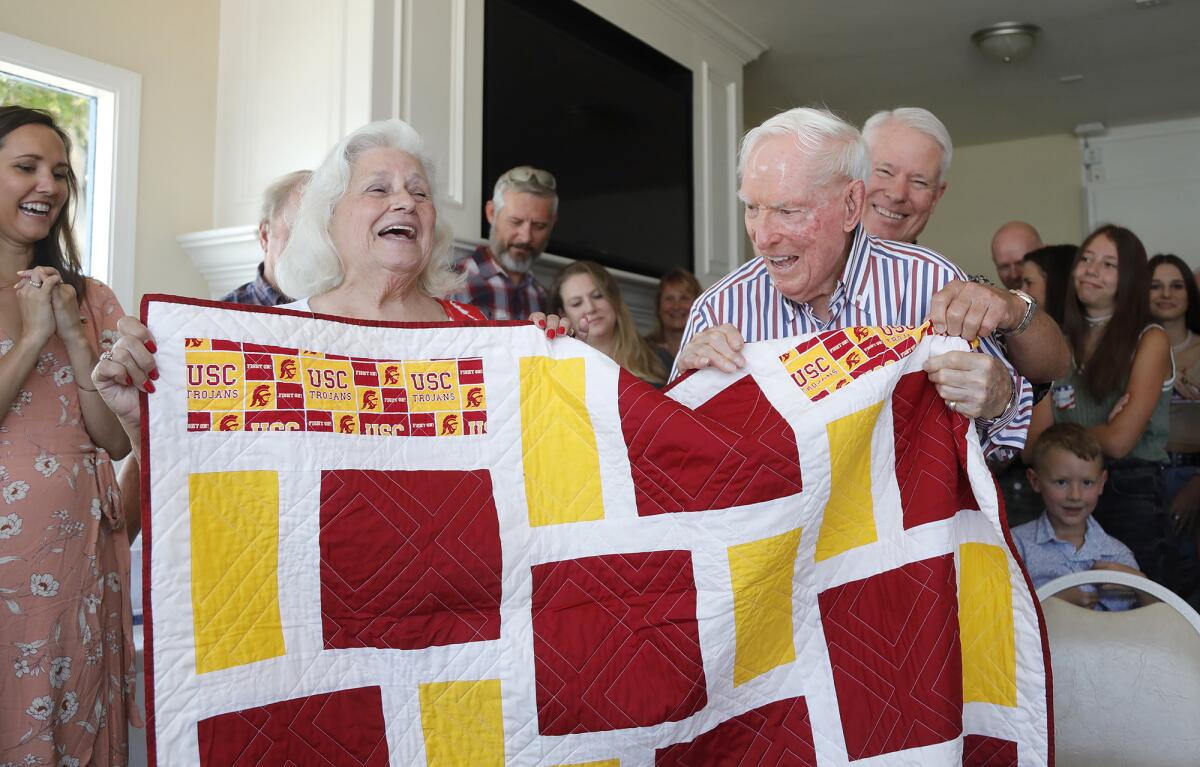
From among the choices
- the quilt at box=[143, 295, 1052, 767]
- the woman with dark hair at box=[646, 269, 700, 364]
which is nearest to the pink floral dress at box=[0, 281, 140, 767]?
the quilt at box=[143, 295, 1052, 767]

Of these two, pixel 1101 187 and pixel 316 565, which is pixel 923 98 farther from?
pixel 316 565

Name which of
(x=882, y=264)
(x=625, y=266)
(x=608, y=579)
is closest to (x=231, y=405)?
(x=608, y=579)

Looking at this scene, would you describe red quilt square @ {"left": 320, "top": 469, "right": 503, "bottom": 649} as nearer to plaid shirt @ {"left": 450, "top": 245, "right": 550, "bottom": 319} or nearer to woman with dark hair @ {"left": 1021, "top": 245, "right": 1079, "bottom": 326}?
plaid shirt @ {"left": 450, "top": 245, "right": 550, "bottom": 319}

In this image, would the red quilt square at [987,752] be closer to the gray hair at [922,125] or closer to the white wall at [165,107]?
the gray hair at [922,125]

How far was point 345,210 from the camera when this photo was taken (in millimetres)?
1589

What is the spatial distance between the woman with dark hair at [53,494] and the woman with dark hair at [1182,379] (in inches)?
109

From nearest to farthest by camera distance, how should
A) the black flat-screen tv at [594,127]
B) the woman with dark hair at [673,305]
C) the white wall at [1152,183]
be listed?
the black flat-screen tv at [594,127], the woman with dark hair at [673,305], the white wall at [1152,183]

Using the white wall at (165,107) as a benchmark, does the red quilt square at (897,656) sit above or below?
below

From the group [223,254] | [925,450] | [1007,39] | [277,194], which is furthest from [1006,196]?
[925,450]

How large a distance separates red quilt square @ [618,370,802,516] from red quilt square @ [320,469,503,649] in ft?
0.70

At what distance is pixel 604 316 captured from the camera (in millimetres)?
2994

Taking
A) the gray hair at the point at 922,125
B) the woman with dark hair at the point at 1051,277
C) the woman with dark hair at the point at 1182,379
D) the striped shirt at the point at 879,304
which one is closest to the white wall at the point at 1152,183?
the woman with dark hair at the point at 1182,379

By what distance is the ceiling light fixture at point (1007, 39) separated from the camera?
4.89 m

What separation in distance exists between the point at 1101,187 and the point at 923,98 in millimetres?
1740
